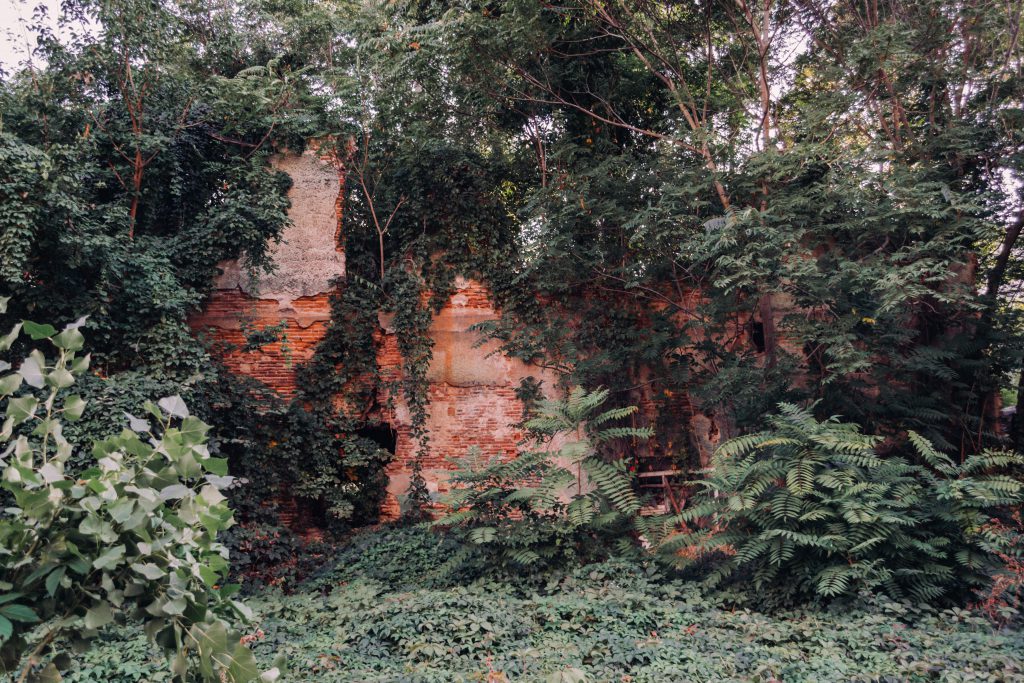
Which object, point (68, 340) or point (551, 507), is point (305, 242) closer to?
point (551, 507)

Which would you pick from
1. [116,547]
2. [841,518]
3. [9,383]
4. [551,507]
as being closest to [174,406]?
[116,547]

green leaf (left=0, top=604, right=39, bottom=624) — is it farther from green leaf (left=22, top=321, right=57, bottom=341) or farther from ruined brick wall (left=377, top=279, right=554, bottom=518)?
ruined brick wall (left=377, top=279, right=554, bottom=518)

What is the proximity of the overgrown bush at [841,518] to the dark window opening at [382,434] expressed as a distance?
4.62m

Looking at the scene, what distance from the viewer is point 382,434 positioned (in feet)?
33.1

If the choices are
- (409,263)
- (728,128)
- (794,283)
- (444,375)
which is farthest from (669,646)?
(728,128)

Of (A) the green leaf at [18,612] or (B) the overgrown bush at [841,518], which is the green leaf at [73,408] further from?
(B) the overgrown bush at [841,518]

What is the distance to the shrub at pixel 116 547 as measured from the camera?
58.8 inches

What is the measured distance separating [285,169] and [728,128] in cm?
631

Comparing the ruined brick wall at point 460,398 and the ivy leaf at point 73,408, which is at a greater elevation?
the ivy leaf at point 73,408

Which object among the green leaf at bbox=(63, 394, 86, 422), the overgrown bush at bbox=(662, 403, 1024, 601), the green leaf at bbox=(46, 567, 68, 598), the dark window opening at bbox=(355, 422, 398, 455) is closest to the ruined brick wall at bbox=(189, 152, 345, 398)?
the dark window opening at bbox=(355, 422, 398, 455)

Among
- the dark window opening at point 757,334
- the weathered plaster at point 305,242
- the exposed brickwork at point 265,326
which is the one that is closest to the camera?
the exposed brickwork at point 265,326

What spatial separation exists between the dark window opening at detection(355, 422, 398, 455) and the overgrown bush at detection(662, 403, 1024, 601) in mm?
4616

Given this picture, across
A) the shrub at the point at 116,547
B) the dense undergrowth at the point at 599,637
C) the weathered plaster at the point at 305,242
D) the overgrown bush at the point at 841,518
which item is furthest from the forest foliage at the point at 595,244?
the shrub at the point at 116,547

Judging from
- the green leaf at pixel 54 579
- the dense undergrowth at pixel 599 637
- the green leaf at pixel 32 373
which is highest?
the green leaf at pixel 32 373
